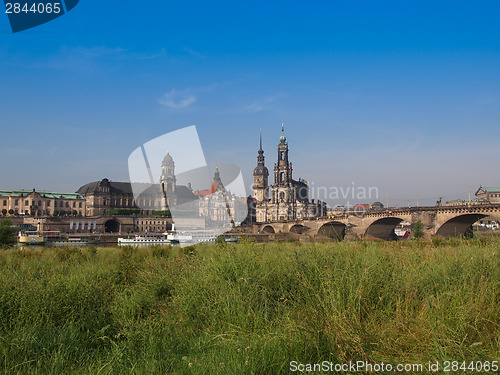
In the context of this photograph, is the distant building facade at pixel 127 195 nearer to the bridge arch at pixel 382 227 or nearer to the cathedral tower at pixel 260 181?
the cathedral tower at pixel 260 181

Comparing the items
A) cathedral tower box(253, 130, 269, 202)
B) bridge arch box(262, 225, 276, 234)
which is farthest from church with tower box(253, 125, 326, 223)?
bridge arch box(262, 225, 276, 234)

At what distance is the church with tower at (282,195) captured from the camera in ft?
371

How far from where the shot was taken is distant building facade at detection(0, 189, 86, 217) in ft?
323

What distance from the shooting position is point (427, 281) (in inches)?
260

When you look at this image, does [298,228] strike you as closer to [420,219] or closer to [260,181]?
[420,219]

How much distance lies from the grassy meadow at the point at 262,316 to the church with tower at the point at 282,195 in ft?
327

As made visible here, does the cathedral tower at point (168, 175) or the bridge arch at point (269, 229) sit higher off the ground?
the cathedral tower at point (168, 175)

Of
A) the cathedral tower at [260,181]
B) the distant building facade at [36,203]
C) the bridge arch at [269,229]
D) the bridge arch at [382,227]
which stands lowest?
the bridge arch at [269,229]

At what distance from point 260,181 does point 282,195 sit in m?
15.9

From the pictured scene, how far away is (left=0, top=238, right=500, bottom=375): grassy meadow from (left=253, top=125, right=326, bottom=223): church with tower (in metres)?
99.7

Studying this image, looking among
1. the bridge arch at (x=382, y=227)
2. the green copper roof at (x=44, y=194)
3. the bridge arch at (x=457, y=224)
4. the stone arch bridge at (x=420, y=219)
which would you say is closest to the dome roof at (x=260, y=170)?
the green copper roof at (x=44, y=194)

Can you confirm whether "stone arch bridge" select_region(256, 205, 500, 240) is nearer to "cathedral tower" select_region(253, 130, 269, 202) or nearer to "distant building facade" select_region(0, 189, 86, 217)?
"cathedral tower" select_region(253, 130, 269, 202)

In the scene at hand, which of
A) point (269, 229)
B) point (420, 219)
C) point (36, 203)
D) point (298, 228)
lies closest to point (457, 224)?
point (420, 219)

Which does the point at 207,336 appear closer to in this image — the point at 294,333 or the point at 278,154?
→ the point at 294,333
